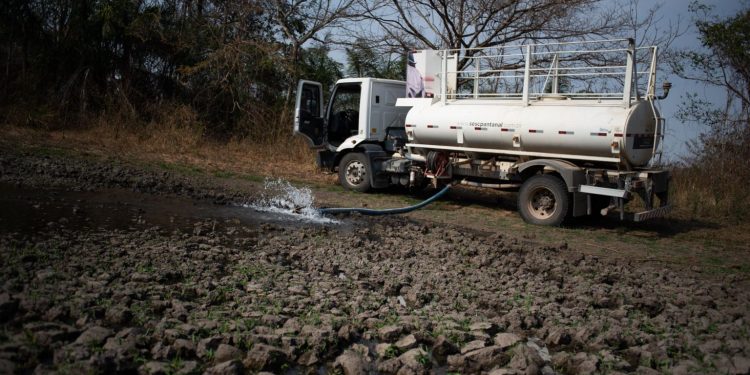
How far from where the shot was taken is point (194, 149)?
17.2 metres

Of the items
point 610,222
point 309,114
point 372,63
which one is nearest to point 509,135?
point 610,222

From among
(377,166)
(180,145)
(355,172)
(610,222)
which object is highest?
(180,145)

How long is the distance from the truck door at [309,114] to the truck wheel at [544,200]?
17.0 ft

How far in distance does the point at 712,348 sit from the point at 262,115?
16.1 meters

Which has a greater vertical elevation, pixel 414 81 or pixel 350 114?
pixel 414 81

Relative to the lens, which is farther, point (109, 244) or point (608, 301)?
point (109, 244)

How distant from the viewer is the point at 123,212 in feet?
29.5

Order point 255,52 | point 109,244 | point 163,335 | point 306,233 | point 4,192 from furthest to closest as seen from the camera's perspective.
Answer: point 255,52, point 4,192, point 306,233, point 109,244, point 163,335

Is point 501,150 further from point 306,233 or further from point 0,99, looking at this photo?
point 0,99

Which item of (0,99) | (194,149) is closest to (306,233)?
(194,149)

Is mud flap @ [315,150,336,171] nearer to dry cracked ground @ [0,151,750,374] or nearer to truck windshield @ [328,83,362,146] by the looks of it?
truck windshield @ [328,83,362,146]

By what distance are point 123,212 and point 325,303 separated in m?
4.65

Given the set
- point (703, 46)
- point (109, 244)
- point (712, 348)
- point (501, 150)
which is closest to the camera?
point (712, 348)

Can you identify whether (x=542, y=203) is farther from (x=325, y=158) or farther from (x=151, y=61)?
(x=151, y=61)
